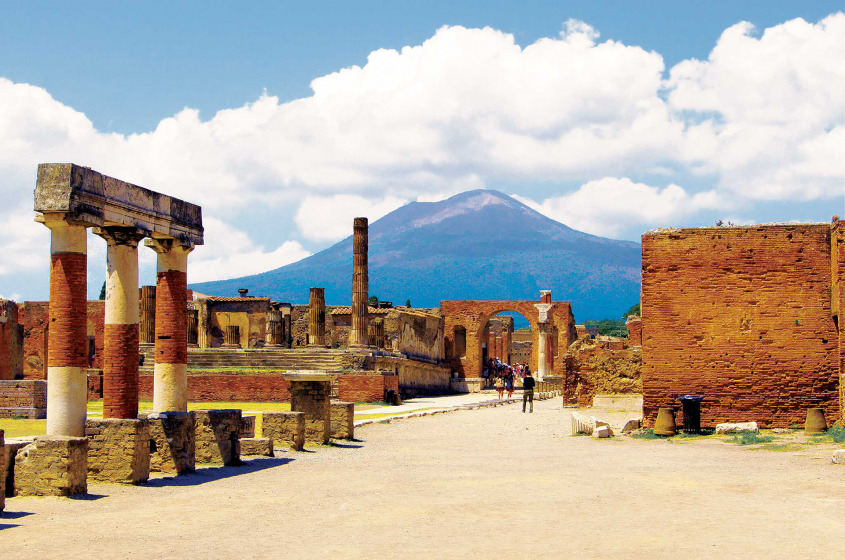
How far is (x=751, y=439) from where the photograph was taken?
16953 millimetres

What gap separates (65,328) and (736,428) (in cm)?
1205

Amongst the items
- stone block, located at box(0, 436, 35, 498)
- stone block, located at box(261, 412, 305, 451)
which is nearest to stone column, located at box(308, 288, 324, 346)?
stone block, located at box(261, 412, 305, 451)

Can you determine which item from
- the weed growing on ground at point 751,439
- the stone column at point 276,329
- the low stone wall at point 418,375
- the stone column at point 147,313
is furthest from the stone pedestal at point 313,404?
the stone column at point 147,313

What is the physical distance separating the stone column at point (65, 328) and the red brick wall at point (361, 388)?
21712 millimetres

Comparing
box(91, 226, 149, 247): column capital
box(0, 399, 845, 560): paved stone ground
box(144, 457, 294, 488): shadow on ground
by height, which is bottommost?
box(144, 457, 294, 488): shadow on ground

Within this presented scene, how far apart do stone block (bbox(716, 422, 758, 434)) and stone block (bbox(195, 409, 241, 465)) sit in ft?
29.5

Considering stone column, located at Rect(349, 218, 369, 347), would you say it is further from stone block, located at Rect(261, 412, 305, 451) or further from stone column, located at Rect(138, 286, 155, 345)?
stone block, located at Rect(261, 412, 305, 451)

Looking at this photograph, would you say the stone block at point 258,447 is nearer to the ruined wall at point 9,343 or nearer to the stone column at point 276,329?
the ruined wall at point 9,343

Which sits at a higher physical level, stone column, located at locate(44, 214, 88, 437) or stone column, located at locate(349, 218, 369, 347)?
stone column, located at locate(349, 218, 369, 347)

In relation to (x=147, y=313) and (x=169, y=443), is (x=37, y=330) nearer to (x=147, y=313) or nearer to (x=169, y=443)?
(x=147, y=313)

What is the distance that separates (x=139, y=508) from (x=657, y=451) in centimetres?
904

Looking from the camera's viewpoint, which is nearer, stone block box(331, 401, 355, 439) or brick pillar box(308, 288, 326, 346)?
stone block box(331, 401, 355, 439)

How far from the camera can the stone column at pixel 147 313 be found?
42.4 m

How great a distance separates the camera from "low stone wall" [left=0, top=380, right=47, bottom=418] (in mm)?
26422
